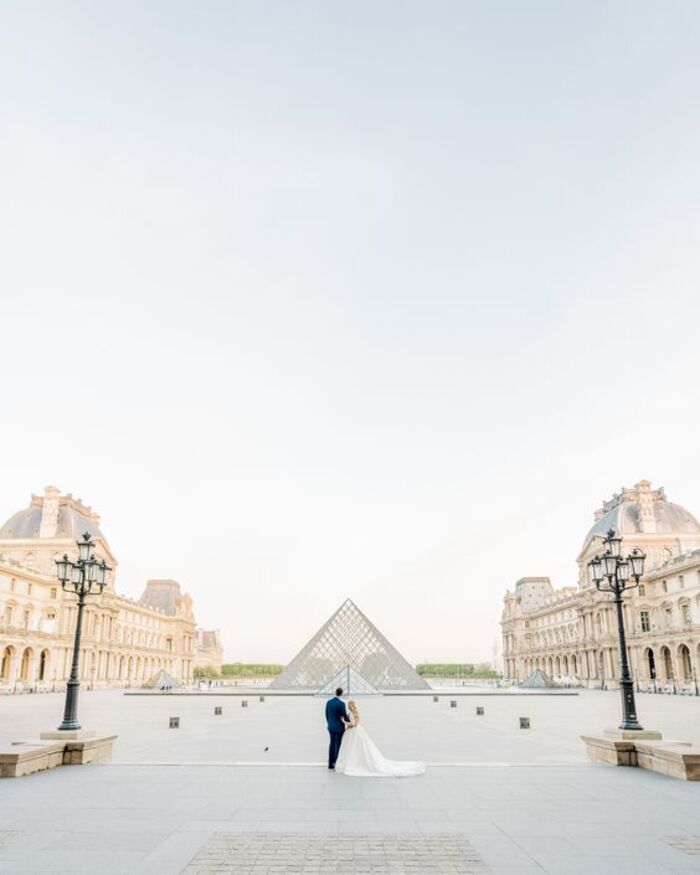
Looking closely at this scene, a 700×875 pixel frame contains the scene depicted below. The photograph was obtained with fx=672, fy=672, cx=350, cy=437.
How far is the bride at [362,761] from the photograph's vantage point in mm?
9805

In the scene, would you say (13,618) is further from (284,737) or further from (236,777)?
(236,777)

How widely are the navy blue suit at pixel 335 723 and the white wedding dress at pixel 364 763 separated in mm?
113

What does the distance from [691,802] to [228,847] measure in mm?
5414

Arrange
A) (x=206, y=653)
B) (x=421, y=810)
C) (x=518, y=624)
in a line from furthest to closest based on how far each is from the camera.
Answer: (x=206, y=653), (x=518, y=624), (x=421, y=810)

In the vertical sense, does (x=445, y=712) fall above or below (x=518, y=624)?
below

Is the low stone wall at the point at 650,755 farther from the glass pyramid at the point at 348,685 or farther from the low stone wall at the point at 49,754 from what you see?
the glass pyramid at the point at 348,685

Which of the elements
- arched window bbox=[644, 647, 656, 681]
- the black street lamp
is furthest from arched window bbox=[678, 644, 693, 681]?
the black street lamp

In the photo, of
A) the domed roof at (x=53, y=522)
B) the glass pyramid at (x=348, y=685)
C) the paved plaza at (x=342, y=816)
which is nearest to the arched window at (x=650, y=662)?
the glass pyramid at (x=348, y=685)

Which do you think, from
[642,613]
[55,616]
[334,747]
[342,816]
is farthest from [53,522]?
[342,816]

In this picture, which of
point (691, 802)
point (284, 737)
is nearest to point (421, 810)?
point (691, 802)

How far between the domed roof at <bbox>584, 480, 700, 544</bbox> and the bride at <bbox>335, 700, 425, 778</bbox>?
58.3 m

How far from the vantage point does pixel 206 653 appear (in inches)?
5335

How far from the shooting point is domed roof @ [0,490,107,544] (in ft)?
208

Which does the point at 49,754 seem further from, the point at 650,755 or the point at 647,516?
the point at 647,516
